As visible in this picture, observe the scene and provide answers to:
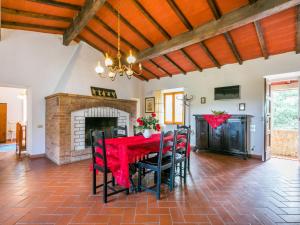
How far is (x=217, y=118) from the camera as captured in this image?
4.86 meters

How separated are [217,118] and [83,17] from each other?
4.24m

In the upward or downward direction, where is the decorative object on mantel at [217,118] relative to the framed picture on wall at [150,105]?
downward

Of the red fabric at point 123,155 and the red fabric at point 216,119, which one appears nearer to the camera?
the red fabric at point 123,155

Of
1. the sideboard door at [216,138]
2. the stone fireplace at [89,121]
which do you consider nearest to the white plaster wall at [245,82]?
the sideboard door at [216,138]

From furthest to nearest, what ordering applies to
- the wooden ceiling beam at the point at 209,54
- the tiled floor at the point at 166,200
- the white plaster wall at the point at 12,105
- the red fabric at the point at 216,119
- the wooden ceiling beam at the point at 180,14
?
the white plaster wall at the point at 12,105 → the red fabric at the point at 216,119 → the wooden ceiling beam at the point at 209,54 → the wooden ceiling beam at the point at 180,14 → the tiled floor at the point at 166,200

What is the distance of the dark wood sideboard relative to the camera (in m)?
4.52

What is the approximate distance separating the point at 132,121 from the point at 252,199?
424cm

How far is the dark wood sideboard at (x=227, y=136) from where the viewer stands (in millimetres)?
4516

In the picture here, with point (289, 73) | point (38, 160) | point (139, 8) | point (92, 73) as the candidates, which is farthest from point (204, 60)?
point (38, 160)

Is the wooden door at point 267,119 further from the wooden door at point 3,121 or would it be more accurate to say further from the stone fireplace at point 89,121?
the wooden door at point 3,121

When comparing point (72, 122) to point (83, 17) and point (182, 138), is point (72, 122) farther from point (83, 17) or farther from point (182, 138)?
point (182, 138)

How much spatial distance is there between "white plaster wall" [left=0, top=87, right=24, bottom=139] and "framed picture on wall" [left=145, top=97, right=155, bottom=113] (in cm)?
575

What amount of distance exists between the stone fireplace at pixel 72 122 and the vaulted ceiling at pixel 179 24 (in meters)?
1.80

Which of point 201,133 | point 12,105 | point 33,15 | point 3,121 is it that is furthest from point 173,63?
point 3,121
